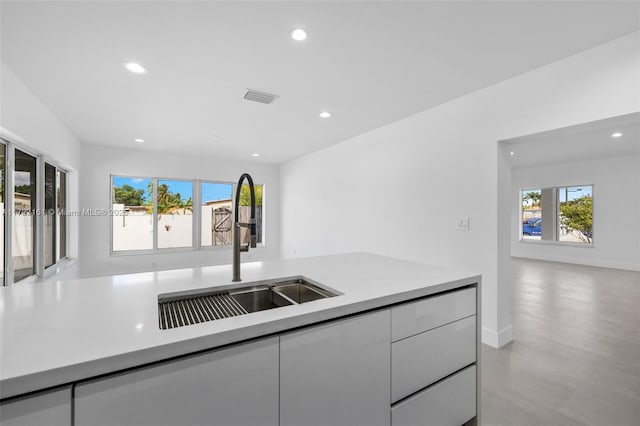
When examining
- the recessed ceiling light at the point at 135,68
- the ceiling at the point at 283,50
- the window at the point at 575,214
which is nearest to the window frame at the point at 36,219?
the ceiling at the point at 283,50

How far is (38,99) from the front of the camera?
2939mm

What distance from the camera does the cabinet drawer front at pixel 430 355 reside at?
1.18m

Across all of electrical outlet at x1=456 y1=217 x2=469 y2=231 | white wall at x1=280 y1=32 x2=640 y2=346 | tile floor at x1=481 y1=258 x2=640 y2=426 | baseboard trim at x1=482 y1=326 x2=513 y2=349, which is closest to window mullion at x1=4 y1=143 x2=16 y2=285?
white wall at x1=280 y1=32 x2=640 y2=346

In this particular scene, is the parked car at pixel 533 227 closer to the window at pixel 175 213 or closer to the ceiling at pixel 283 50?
the ceiling at pixel 283 50

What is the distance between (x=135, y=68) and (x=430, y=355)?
2988 millimetres

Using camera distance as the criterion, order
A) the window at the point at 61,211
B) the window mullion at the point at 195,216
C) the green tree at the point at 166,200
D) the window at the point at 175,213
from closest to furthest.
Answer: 1. the window at the point at 61,211
2. the green tree at the point at 166,200
3. the window at the point at 175,213
4. the window mullion at the point at 195,216

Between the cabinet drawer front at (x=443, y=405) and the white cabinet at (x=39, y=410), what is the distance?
109 cm

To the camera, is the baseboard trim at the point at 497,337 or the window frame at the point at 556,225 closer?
the baseboard trim at the point at 497,337

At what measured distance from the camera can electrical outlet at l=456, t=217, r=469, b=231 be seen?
289 cm

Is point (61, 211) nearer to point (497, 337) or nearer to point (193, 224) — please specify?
point (193, 224)

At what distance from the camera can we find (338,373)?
101 cm

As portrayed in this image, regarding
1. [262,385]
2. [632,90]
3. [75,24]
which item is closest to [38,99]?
[75,24]

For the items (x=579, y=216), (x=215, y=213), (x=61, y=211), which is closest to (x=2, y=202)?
(x=61, y=211)

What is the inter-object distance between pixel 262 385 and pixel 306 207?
513cm
